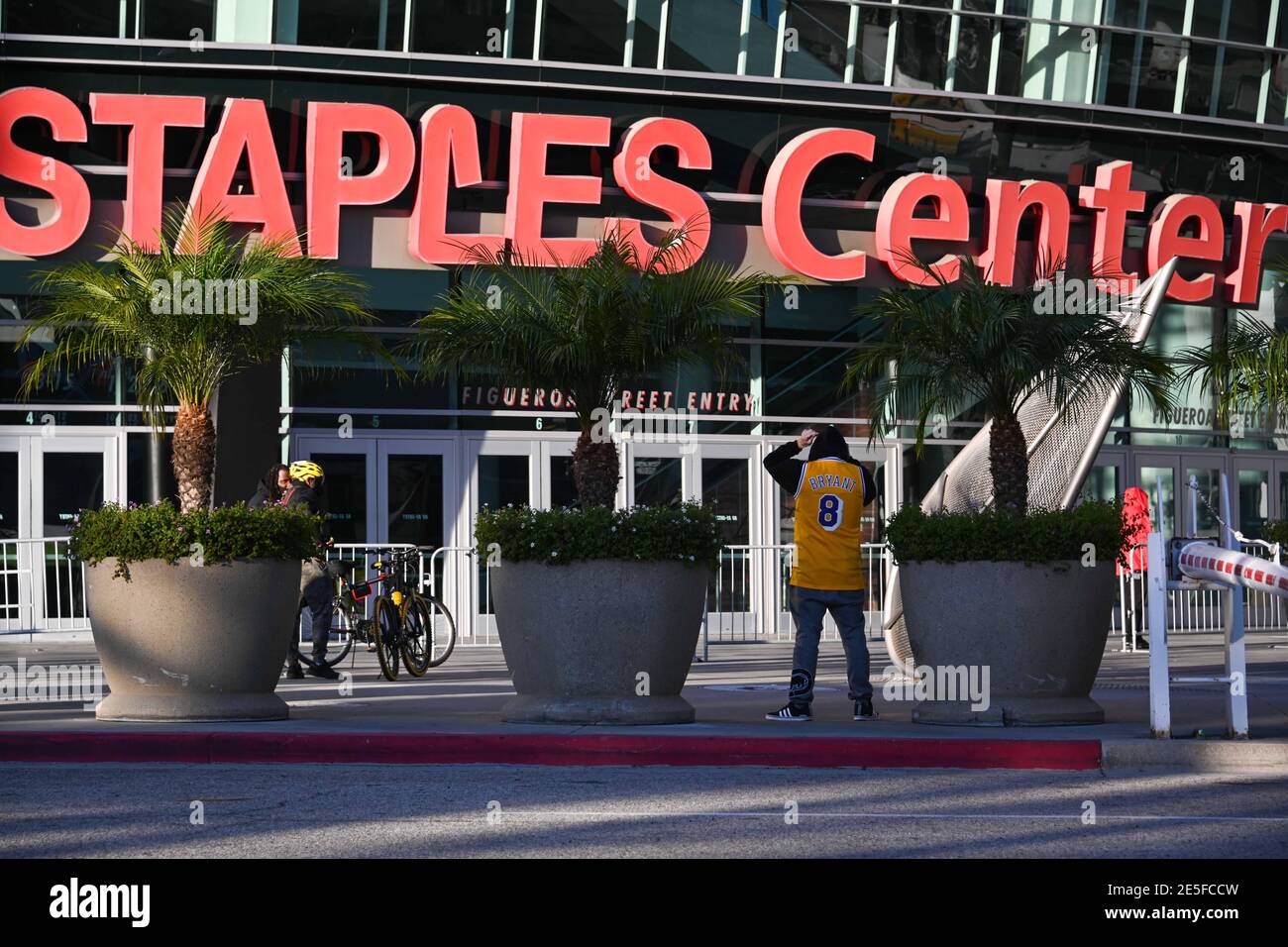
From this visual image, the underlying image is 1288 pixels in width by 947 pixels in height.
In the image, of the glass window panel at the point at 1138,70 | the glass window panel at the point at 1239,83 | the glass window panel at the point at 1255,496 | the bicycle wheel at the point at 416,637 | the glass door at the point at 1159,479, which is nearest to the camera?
the bicycle wheel at the point at 416,637

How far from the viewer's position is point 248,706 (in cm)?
1120

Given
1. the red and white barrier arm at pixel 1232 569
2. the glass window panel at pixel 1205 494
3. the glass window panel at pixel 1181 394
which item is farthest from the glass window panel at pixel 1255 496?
the red and white barrier arm at pixel 1232 569

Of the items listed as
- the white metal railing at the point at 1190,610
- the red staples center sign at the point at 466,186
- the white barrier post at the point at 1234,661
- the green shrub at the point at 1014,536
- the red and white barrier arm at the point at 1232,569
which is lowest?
the white metal railing at the point at 1190,610

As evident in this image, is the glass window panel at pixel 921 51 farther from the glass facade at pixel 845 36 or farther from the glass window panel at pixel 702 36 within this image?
the glass window panel at pixel 702 36

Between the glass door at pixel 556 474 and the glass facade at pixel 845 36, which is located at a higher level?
the glass facade at pixel 845 36

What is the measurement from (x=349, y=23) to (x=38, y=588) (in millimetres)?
8470

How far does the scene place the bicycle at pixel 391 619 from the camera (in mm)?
15664

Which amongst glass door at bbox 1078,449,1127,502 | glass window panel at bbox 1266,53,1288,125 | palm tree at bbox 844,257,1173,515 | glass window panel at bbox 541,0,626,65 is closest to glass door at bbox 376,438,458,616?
glass window panel at bbox 541,0,626,65

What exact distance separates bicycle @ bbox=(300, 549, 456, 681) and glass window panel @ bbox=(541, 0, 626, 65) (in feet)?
31.0

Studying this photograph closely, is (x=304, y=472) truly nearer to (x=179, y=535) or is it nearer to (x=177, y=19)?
(x=179, y=535)

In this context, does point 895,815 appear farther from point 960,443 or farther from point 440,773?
point 960,443

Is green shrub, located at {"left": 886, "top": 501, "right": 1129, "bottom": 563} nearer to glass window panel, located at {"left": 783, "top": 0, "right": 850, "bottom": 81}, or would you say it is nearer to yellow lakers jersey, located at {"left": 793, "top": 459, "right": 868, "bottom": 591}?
yellow lakers jersey, located at {"left": 793, "top": 459, "right": 868, "bottom": 591}

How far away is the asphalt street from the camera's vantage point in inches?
279

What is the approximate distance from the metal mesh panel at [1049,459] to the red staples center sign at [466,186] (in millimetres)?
5453
